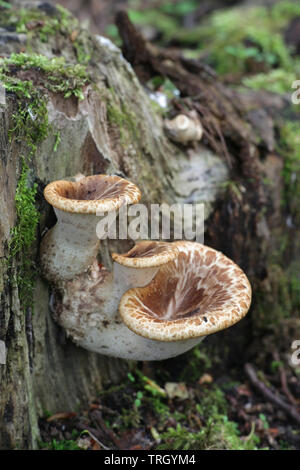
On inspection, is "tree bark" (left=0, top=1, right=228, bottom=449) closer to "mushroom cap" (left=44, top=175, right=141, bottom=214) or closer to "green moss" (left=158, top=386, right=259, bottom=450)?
"mushroom cap" (left=44, top=175, right=141, bottom=214)

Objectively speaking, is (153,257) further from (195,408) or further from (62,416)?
(195,408)

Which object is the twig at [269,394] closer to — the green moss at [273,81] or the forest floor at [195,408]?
the forest floor at [195,408]

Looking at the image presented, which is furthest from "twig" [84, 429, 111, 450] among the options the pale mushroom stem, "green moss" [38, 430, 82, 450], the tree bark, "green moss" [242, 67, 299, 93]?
"green moss" [242, 67, 299, 93]

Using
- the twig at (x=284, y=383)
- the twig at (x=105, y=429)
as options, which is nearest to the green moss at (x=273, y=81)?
the twig at (x=284, y=383)

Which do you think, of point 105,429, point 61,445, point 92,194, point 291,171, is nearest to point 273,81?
point 291,171

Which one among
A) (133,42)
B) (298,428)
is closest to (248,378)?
(298,428)

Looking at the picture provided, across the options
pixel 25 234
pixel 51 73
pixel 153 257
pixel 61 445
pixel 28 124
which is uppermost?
pixel 51 73
